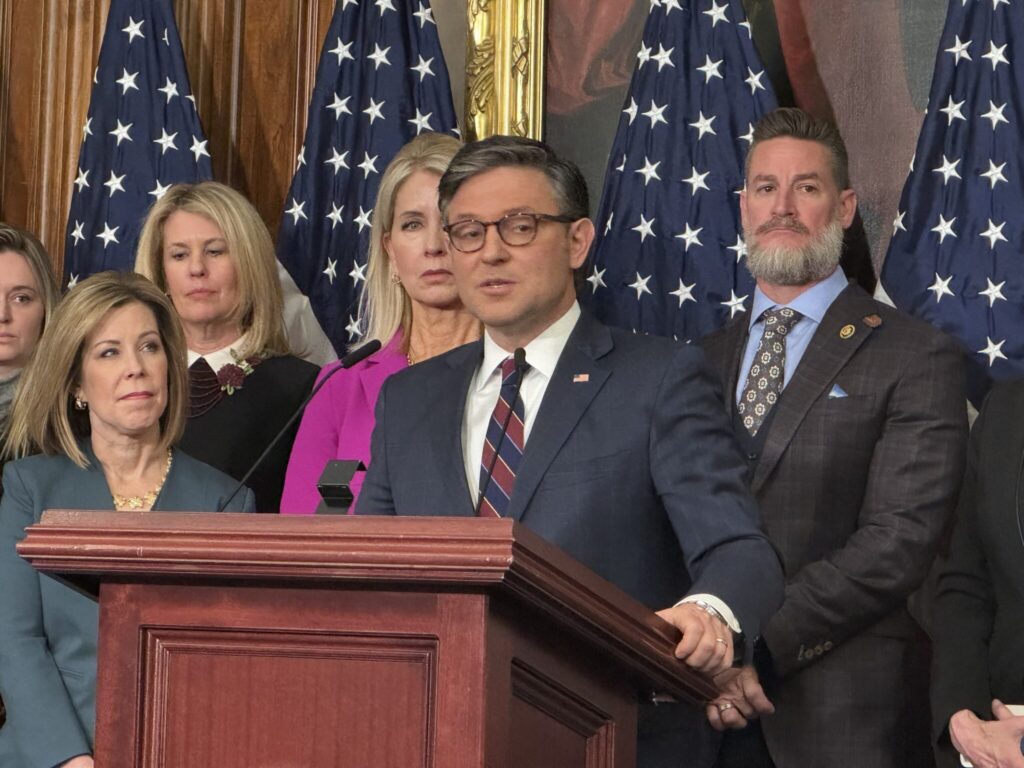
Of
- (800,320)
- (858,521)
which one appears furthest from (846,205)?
(858,521)

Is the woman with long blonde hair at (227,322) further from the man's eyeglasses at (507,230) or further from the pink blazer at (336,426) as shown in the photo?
the man's eyeglasses at (507,230)

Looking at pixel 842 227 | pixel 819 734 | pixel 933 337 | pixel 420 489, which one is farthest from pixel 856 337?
pixel 420 489

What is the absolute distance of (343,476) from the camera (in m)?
2.42

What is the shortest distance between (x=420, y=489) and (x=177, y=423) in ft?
3.47

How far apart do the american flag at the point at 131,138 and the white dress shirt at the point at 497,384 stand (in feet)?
8.13

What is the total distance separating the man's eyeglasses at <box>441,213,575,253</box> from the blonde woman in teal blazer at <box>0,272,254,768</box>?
3.14ft

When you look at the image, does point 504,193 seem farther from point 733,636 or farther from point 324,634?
point 324,634

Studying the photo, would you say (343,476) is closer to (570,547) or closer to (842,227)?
(570,547)

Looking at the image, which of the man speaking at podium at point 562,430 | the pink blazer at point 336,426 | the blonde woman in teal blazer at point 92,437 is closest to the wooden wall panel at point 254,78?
the pink blazer at point 336,426

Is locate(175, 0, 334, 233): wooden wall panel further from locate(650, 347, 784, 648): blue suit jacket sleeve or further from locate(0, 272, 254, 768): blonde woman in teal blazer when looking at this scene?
locate(650, 347, 784, 648): blue suit jacket sleeve

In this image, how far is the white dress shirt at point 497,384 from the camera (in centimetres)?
309

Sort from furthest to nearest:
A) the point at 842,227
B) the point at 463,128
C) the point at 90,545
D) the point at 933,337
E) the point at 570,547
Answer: the point at 463,128, the point at 842,227, the point at 933,337, the point at 570,547, the point at 90,545

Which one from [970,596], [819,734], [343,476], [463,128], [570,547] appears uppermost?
[463,128]

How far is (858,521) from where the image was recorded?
4.00 metres
